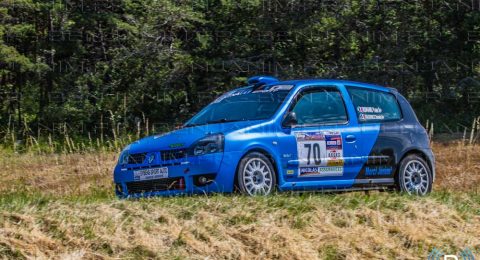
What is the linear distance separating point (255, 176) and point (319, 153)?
1.08 m

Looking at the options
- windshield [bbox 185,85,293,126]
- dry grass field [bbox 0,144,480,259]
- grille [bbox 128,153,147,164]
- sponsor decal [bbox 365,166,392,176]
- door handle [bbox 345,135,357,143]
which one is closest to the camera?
dry grass field [bbox 0,144,480,259]

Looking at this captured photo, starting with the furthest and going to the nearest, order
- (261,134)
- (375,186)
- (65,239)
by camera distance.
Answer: (375,186) < (261,134) < (65,239)

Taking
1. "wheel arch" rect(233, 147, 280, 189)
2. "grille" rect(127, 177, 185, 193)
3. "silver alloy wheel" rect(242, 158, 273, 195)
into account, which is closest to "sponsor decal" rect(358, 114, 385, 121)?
"wheel arch" rect(233, 147, 280, 189)

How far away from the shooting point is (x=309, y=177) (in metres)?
10.4

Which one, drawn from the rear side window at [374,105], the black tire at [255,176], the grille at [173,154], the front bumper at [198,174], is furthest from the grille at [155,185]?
the rear side window at [374,105]

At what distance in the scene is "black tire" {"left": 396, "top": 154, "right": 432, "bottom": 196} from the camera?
36.8ft

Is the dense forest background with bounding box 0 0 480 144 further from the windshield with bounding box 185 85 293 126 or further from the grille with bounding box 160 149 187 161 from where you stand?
the grille with bounding box 160 149 187 161

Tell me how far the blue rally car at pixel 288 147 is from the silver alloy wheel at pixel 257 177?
1 centimetres

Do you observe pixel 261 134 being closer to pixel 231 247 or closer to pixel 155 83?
pixel 231 247

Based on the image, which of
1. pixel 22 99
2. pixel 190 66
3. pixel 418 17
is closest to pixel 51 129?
pixel 22 99

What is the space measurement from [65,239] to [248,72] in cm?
1498

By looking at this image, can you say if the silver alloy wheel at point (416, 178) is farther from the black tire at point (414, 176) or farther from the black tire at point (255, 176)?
the black tire at point (255, 176)

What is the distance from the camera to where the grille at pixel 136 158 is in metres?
10.1

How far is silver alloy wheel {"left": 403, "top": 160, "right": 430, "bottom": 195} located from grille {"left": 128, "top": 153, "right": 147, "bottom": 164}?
11.9 ft
